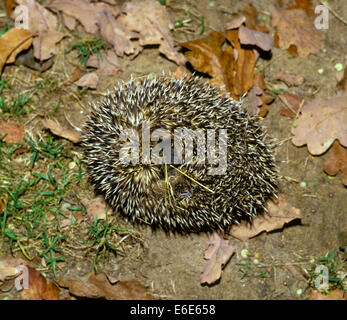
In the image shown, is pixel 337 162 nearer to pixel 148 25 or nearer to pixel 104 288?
pixel 148 25

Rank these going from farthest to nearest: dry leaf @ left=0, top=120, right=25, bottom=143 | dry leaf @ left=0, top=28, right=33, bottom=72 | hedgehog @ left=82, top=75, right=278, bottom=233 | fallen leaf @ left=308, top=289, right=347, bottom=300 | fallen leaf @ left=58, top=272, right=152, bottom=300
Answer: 1. dry leaf @ left=0, top=28, right=33, bottom=72
2. dry leaf @ left=0, top=120, right=25, bottom=143
3. fallen leaf @ left=308, top=289, right=347, bottom=300
4. fallen leaf @ left=58, top=272, right=152, bottom=300
5. hedgehog @ left=82, top=75, right=278, bottom=233

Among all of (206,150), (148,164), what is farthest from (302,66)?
(148,164)

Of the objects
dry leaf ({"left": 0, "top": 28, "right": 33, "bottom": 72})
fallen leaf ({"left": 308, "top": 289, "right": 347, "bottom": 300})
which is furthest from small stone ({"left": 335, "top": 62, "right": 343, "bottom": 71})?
dry leaf ({"left": 0, "top": 28, "right": 33, "bottom": 72})

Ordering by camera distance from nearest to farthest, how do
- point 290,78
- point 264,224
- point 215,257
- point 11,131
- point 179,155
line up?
point 179,155 < point 215,257 < point 264,224 < point 11,131 < point 290,78

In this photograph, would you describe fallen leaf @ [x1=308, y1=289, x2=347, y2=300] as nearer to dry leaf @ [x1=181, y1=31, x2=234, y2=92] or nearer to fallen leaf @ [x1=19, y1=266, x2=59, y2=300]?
dry leaf @ [x1=181, y1=31, x2=234, y2=92]

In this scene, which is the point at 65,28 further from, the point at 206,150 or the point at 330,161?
the point at 330,161

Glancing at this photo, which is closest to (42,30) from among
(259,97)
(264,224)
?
(259,97)
